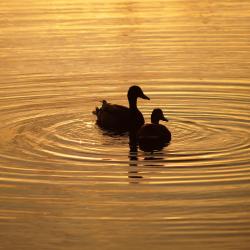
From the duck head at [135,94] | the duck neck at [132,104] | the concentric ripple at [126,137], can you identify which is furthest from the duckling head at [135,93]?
the concentric ripple at [126,137]

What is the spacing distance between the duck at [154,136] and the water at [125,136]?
198 mm

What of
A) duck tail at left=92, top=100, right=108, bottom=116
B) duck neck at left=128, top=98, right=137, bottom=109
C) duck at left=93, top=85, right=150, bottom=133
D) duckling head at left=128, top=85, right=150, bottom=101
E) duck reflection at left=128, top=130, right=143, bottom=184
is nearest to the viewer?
duck reflection at left=128, top=130, right=143, bottom=184

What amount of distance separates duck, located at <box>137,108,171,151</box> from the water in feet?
0.65

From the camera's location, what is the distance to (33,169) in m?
15.1

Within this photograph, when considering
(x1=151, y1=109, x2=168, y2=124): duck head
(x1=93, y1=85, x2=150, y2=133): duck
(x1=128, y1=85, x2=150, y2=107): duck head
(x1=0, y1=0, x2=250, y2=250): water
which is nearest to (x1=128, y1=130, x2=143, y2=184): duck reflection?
(x1=0, y1=0, x2=250, y2=250): water

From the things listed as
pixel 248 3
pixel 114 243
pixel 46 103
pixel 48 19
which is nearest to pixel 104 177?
pixel 114 243

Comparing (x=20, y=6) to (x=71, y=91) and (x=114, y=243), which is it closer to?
(x=71, y=91)

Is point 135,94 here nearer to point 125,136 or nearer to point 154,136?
point 125,136

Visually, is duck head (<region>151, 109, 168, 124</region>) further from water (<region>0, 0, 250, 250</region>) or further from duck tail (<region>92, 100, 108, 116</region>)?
duck tail (<region>92, 100, 108, 116</region>)

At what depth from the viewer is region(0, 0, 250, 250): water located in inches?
492

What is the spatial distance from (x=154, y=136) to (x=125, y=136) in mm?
1109

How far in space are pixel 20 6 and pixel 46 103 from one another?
494 inches

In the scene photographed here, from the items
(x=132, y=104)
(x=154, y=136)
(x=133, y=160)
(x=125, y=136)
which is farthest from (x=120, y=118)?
(x=133, y=160)

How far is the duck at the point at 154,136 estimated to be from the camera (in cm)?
1666
